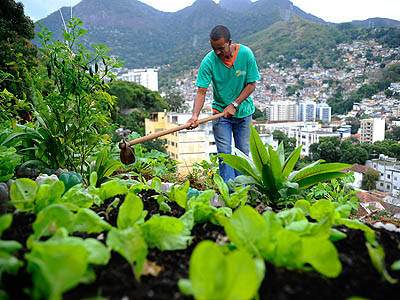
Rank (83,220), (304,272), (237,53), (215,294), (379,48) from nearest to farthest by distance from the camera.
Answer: (215,294), (304,272), (83,220), (237,53), (379,48)

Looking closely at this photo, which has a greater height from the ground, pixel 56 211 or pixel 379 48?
pixel 379 48

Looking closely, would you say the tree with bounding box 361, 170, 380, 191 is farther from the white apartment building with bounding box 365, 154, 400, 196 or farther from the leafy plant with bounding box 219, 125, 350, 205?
the leafy plant with bounding box 219, 125, 350, 205

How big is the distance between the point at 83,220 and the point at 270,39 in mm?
60097

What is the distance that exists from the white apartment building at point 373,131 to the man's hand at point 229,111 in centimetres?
1963

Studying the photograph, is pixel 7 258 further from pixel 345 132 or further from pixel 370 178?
pixel 345 132

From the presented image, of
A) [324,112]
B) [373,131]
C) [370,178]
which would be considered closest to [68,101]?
[370,178]

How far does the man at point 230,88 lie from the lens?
255 centimetres

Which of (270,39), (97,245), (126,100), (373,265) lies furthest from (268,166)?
(270,39)

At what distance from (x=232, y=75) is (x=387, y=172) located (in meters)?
15.7

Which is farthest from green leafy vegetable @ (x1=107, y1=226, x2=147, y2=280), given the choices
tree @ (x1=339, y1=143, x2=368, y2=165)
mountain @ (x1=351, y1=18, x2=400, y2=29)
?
mountain @ (x1=351, y1=18, x2=400, y2=29)

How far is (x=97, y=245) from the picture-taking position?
0.58 meters

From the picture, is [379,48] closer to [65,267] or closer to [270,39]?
[270,39]

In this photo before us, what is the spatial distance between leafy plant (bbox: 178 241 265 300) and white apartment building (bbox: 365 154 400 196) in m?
16.6

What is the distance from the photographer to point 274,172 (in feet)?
4.32
